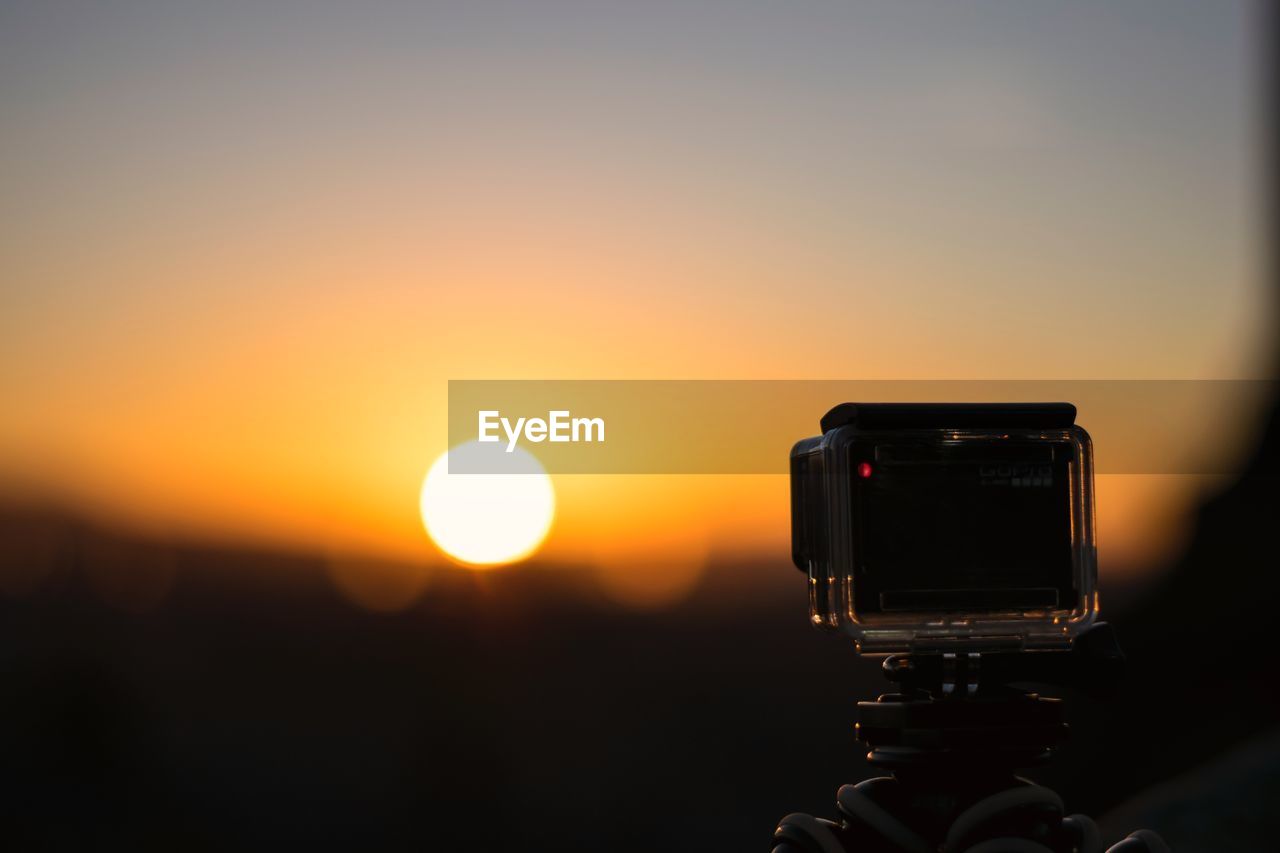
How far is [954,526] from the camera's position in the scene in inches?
63.7

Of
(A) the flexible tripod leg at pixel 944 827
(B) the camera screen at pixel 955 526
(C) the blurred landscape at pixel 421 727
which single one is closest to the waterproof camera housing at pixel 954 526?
(B) the camera screen at pixel 955 526

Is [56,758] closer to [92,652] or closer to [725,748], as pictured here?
[92,652]

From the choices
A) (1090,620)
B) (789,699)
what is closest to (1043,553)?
(1090,620)

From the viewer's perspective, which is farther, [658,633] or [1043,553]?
[658,633]

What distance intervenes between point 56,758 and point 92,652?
2964 millimetres

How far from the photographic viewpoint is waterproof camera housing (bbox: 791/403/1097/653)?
160 cm

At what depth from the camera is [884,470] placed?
1610 mm

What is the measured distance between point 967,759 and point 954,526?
0.34m

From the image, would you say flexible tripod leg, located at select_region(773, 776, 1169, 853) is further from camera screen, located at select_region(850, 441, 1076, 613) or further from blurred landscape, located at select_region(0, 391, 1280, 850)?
blurred landscape, located at select_region(0, 391, 1280, 850)

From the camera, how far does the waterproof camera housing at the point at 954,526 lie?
1.60m

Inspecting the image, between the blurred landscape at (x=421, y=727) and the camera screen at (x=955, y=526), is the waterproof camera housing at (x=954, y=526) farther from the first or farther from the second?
A: the blurred landscape at (x=421, y=727)

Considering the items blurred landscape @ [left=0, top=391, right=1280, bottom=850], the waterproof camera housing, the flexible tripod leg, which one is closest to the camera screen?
the waterproof camera housing

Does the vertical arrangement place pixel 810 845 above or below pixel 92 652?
above

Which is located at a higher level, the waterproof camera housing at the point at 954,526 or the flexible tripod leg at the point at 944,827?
the waterproof camera housing at the point at 954,526
